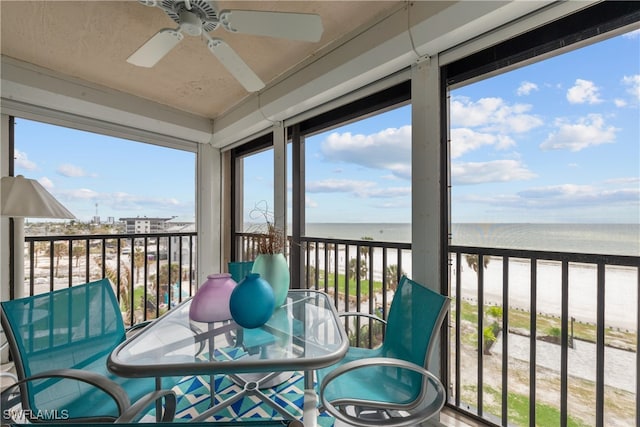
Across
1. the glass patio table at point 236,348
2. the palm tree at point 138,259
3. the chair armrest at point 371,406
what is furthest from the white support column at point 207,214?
the chair armrest at point 371,406

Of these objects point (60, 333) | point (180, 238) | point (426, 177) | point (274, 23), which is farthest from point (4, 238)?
point (426, 177)

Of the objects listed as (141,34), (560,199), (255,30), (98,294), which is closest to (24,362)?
(98,294)

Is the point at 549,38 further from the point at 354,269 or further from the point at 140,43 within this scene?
the point at 140,43

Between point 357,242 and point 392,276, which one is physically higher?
point 357,242

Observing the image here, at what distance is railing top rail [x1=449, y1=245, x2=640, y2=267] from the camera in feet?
4.12

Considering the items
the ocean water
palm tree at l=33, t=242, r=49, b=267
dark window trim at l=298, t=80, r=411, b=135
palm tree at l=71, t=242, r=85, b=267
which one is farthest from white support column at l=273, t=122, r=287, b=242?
palm tree at l=33, t=242, r=49, b=267

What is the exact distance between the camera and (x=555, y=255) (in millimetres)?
1457

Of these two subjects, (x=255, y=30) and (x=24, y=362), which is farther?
(x=255, y=30)

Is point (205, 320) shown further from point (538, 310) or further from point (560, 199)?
point (560, 199)

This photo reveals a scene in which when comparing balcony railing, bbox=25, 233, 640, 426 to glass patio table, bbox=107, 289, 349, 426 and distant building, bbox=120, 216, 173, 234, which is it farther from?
glass patio table, bbox=107, 289, 349, 426

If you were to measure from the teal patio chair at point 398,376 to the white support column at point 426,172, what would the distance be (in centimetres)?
24

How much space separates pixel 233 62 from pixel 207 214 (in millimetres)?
2440

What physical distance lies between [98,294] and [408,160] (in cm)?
221

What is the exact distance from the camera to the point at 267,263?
1731 mm
